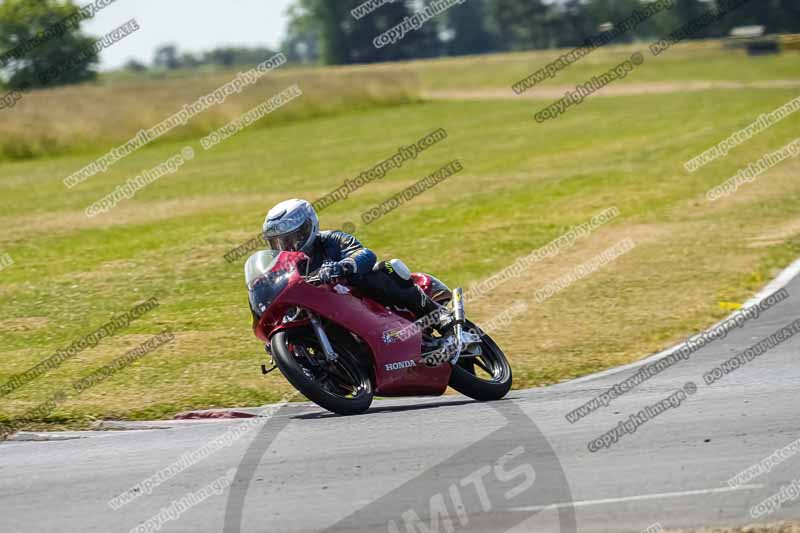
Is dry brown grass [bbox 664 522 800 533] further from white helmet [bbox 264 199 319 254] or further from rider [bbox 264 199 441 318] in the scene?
white helmet [bbox 264 199 319 254]

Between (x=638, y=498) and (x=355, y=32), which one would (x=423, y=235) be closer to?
(x=638, y=498)

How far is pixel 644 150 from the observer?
3198 cm

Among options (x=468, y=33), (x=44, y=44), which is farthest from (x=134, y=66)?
(x=44, y=44)

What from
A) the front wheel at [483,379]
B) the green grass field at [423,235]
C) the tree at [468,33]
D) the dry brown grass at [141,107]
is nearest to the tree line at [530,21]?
the tree at [468,33]

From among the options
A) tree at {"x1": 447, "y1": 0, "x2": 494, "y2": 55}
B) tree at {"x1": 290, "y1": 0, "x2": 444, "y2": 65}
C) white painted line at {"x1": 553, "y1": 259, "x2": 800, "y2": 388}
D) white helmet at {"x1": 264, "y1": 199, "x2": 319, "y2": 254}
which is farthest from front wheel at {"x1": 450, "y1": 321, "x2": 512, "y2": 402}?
tree at {"x1": 447, "y1": 0, "x2": 494, "y2": 55}

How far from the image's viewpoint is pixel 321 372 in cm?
904

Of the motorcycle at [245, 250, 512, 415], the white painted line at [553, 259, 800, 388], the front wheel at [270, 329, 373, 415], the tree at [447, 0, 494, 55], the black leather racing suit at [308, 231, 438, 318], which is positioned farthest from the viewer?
the tree at [447, 0, 494, 55]

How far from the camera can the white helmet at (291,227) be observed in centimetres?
924

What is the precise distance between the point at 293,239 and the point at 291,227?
12 cm

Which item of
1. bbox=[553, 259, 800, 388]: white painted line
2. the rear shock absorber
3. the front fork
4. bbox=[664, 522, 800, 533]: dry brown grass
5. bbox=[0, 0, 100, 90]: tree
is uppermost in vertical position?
bbox=[0, 0, 100, 90]: tree

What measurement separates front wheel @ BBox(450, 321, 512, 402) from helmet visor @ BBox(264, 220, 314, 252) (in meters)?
1.69

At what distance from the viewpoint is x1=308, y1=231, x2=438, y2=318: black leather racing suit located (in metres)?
9.42

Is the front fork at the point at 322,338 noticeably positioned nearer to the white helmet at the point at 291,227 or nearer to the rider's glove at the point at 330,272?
the rider's glove at the point at 330,272

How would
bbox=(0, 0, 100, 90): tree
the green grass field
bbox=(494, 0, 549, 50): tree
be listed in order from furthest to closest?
bbox=(494, 0, 549, 50): tree
bbox=(0, 0, 100, 90): tree
the green grass field
